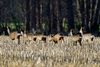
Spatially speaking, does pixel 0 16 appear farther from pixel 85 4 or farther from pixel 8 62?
Answer: pixel 8 62

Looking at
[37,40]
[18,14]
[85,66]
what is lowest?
[18,14]

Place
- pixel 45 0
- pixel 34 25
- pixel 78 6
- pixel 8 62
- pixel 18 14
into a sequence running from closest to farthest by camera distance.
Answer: pixel 8 62 < pixel 34 25 < pixel 78 6 < pixel 45 0 < pixel 18 14

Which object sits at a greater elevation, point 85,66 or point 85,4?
point 85,66

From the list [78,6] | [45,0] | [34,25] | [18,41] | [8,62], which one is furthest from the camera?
[45,0]

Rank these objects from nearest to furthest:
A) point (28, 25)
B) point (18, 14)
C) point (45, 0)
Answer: point (28, 25) → point (45, 0) → point (18, 14)

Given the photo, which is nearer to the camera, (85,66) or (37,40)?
(85,66)

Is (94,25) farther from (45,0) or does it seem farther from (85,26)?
(45,0)

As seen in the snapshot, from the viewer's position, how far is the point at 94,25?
25.3 metres

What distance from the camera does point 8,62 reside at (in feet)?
17.9

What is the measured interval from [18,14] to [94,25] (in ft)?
64.1

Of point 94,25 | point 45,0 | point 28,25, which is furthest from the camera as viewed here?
point 45,0

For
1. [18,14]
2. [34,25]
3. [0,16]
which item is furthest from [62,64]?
[18,14]

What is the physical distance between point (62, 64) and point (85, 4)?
82.3 ft

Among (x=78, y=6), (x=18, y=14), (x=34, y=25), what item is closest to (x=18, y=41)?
(x=34, y=25)
